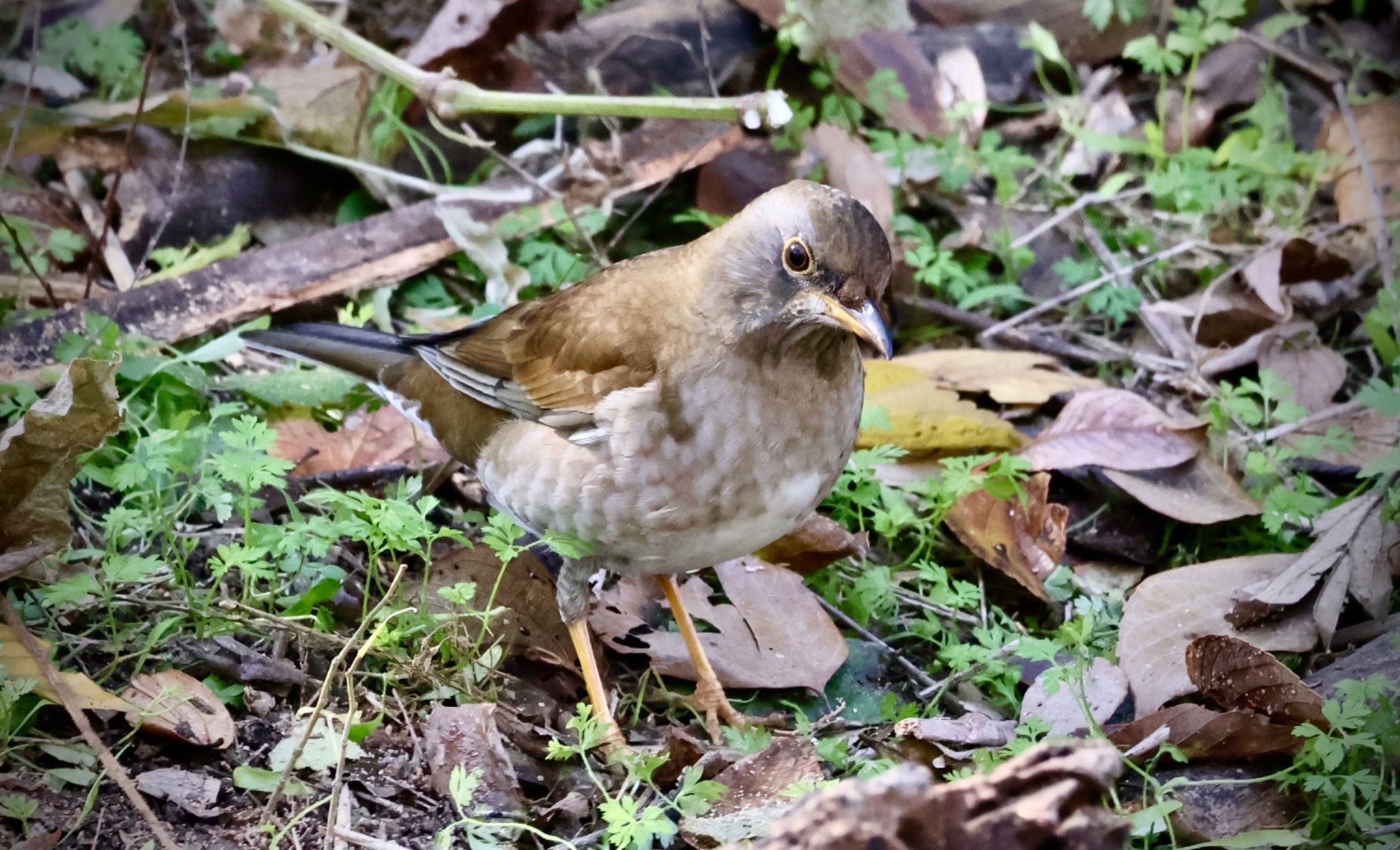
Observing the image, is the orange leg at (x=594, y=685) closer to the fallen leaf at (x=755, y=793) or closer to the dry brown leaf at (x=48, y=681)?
the fallen leaf at (x=755, y=793)

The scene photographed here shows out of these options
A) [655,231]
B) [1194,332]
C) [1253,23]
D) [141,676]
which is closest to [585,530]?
[141,676]

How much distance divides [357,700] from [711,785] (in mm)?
1063

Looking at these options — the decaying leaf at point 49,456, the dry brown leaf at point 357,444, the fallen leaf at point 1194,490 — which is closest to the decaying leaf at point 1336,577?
the fallen leaf at point 1194,490

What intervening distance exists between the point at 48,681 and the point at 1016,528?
3076mm

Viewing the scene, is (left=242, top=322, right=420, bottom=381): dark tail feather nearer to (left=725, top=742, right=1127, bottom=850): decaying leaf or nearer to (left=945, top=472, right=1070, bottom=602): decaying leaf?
(left=945, top=472, right=1070, bottom=602): decaying leaf

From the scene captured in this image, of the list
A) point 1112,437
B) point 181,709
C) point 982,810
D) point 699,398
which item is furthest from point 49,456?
point 1112,437

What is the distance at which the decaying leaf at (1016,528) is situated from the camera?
4.64 m

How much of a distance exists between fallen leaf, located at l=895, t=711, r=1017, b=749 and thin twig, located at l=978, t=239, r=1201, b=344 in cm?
238

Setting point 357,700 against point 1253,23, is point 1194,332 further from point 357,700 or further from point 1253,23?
point 357,700

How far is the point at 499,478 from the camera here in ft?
13.8

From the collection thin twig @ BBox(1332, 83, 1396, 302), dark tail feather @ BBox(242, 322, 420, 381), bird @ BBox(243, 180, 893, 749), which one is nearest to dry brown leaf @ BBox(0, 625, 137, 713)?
bird @ BBox(243, 180, 893, 749)

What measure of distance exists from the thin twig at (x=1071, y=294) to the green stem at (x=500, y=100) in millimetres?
1468

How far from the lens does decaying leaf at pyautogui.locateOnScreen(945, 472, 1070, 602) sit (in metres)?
4.64

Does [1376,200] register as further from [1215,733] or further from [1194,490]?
[1215,733]
